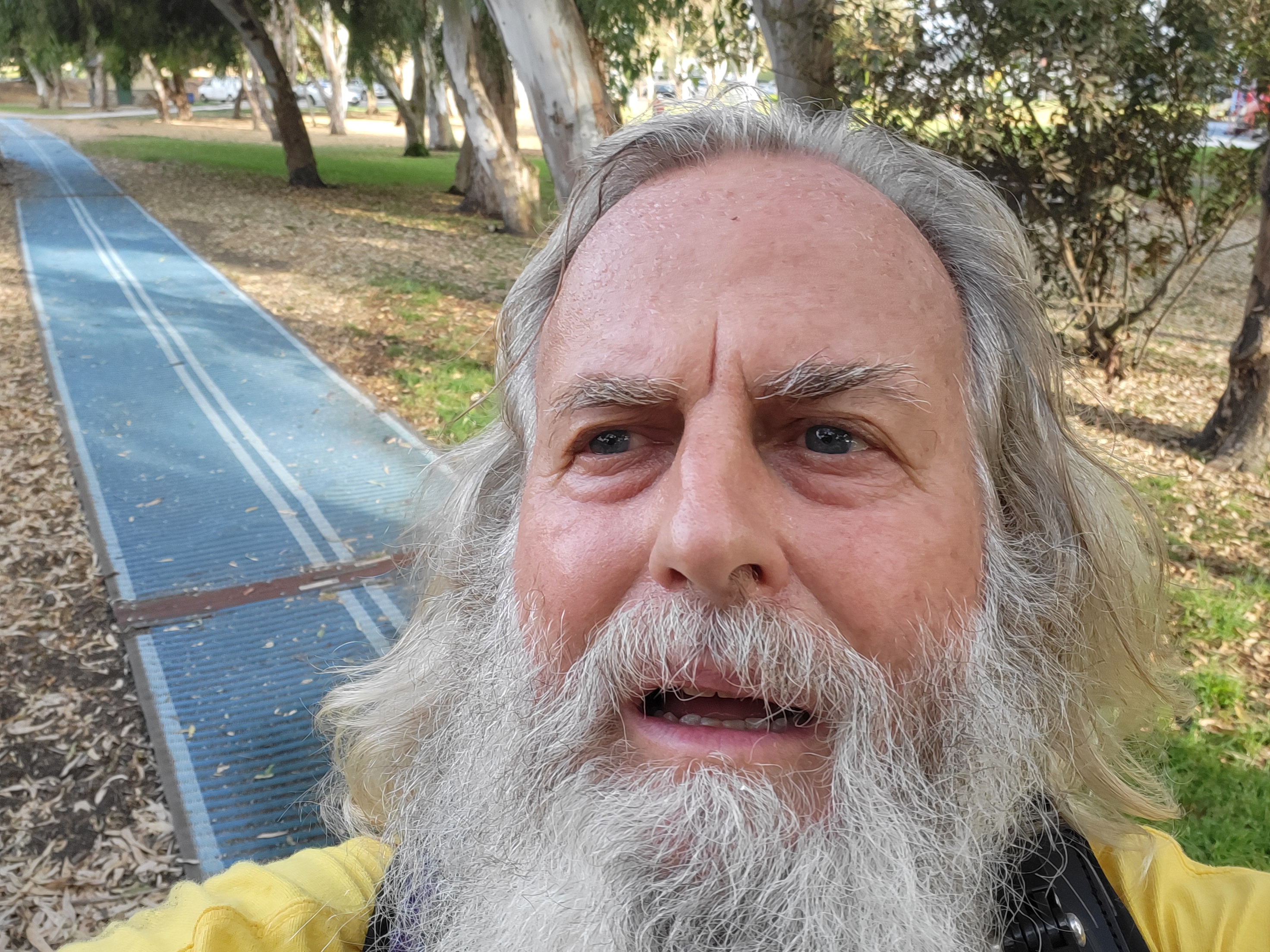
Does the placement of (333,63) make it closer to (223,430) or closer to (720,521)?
(223,430)

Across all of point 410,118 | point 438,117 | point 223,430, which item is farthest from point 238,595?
point 438,117

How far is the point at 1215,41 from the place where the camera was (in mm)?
6453

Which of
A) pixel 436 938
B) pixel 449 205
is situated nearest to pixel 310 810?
pixel 436 938

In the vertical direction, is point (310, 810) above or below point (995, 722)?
below

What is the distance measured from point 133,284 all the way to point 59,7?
36.3 ft

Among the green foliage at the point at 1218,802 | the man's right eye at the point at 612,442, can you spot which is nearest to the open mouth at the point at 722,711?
the man's right eye at the point at 612,442

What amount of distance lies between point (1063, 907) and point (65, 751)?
3.75m

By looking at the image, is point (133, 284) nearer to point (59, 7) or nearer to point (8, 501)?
point (8, 501)

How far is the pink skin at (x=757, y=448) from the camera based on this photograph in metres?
1.35

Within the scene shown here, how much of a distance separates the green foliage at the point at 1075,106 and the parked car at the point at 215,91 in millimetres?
62838

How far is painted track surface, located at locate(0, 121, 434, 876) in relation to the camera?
3.71m

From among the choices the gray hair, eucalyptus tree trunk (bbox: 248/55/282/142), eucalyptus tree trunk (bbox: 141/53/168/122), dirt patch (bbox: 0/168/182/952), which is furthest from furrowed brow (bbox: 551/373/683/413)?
eucalyptus tree trunk (bbox: 141/53/168/122)

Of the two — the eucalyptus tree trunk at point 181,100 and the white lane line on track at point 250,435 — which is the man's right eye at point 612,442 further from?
the eucalyptus tree trunk at point 181,100

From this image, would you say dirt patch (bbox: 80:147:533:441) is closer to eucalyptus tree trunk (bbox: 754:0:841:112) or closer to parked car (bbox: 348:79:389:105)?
eucalyptus tree trunk (bbox: 754:0:841:112)
